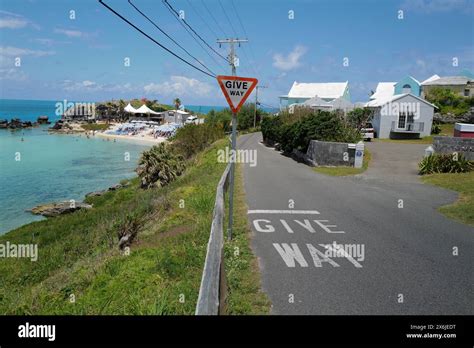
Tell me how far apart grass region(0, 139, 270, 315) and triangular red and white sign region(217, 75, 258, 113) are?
324 cm

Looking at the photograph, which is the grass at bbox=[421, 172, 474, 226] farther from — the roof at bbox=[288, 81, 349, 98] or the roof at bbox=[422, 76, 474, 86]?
the roof at bbox=[288, 81, 349, 98]

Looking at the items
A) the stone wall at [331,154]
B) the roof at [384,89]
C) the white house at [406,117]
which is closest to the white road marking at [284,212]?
the stone wall at [331,154]

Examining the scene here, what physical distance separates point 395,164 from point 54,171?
139 ft

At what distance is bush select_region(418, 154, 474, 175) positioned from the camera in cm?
1878

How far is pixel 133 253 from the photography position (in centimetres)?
927

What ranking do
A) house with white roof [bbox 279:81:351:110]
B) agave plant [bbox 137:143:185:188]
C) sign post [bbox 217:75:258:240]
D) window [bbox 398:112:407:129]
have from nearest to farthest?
sign post [bbox 217:75:258:240] < agave plant [bbox 137:143:185:188] < window [bbox 398:112:407:129] < house with white roof [bbox 279:81:351:110]

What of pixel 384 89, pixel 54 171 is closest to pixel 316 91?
pixel 384 89

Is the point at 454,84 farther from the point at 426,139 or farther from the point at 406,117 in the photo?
the point at 426,139

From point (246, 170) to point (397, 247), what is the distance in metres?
14.9

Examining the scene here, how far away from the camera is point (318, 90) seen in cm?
7450

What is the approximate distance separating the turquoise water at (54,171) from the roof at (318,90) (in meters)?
33.0

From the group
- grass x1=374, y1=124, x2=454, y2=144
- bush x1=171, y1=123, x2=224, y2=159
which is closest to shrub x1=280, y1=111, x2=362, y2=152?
grass x1=374, y1=124, x2=454, y2=144

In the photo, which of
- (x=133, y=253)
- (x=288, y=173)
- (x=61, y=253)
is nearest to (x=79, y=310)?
(x=133, y=253)

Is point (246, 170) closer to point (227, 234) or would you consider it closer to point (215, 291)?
point (227, 234)
